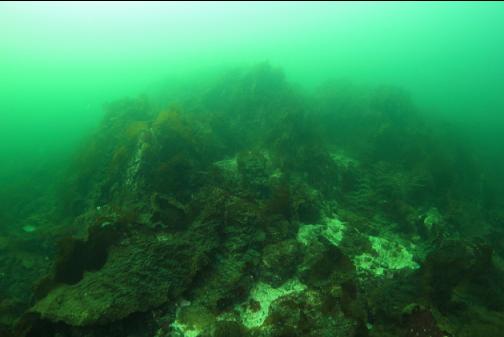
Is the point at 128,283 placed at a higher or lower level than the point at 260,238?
higher

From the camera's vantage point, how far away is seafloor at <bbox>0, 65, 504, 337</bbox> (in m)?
3.35

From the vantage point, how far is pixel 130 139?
8016mm

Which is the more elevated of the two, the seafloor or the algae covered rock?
the algae covered rock

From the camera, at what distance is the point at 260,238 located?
469cm

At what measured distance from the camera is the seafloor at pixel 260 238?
132 inches

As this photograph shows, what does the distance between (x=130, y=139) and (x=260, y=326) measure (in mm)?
6597

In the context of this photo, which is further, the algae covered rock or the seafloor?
the seafloor

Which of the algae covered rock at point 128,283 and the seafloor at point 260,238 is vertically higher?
the algae covered rock at point 128,283

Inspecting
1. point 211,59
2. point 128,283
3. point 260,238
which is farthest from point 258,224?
point 211,59

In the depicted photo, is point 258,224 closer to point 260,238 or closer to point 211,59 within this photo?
point 260,238

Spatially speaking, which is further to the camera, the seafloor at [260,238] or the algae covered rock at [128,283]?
the seafloor at [260,238]

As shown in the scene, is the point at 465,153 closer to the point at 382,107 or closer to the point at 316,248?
the point at 382,107

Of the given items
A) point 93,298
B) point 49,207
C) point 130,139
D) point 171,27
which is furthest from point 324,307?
point 171,27

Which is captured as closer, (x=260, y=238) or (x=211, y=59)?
(x=260, y=238)
